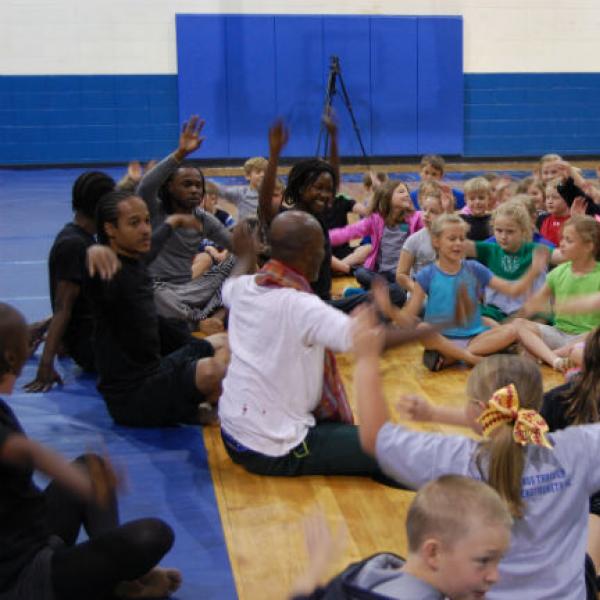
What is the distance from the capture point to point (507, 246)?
5355mm

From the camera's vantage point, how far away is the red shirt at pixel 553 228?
623cm

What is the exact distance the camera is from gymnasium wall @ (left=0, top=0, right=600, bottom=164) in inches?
524

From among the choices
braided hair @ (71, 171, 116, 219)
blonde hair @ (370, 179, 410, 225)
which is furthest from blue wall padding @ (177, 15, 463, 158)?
braided hair @ (71, 171, 116, 219)

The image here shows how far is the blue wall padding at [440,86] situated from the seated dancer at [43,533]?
1211cm

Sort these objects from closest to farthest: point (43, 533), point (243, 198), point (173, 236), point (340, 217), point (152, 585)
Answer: point (43, 533)
point (152, 585)
point (173, 236)
point (243, 198)
point (340, 217)

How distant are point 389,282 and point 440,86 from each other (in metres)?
8.50

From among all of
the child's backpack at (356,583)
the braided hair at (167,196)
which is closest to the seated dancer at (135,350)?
the braided hair at (167,196)

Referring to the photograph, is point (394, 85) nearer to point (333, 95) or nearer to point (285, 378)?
point (333, 95)

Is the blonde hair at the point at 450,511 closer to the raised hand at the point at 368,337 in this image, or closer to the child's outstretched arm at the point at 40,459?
the raised hand at the point at 368,337

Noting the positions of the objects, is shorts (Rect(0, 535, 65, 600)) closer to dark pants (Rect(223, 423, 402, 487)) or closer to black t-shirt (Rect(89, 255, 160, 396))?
dark pants (Rect(223, 423, 402, 487))

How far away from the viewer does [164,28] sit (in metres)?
13.4

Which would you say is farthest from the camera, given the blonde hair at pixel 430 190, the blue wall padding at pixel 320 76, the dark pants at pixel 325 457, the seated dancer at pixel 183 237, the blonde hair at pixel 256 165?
the blue wall padding at pixel 320 76

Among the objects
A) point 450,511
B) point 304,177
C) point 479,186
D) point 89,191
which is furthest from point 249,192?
point 450,511

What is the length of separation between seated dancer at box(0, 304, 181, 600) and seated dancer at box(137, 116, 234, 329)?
2637mm
